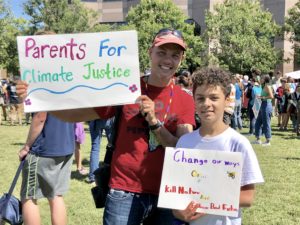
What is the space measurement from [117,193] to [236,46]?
36.8 m

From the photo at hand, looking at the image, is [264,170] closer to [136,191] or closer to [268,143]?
[268,143]

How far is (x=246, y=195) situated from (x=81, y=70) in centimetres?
115

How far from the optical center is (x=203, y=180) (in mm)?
2197

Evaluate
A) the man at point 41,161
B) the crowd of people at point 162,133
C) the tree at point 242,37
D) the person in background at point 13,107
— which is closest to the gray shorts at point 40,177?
the man at point 41,161

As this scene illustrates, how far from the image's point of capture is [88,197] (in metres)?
5.86

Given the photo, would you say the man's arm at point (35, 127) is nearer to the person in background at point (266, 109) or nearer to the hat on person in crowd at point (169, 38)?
the hat on person in crowd at point (169, 38)

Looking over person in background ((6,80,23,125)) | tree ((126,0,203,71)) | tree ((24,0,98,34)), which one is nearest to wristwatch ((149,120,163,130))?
person in background ((6,80,23,125))

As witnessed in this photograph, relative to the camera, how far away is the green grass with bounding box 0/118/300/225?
5.05 m

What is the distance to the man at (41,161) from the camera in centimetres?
377

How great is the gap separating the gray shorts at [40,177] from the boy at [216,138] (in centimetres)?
190

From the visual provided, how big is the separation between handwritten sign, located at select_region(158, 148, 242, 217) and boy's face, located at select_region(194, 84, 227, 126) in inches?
7.2

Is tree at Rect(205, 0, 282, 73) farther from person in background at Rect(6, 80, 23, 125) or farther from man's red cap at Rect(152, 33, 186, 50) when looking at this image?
man's red cap at Rect(152, 33, 186, 50)

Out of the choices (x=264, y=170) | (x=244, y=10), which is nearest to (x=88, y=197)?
(x=264, y=170)

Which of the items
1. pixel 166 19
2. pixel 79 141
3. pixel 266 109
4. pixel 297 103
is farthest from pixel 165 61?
pixel 166 19
